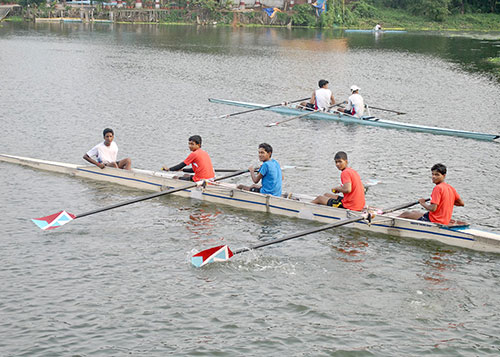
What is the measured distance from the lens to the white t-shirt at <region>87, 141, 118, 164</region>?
20.3m

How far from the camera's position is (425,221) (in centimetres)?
1559

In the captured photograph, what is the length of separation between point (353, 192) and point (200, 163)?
182 inches

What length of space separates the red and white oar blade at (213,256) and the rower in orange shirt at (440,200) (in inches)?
184

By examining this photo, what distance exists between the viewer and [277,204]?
1747 centimetres

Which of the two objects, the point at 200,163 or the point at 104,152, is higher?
the point at 200,163

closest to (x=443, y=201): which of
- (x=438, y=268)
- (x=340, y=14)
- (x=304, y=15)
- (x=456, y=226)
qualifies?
(x=456, y=226)

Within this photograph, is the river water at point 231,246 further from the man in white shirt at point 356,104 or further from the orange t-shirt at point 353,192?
the man in white shirt at point 356,104

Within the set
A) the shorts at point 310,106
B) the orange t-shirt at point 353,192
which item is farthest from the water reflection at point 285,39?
the orange t-shirt at point 353,192

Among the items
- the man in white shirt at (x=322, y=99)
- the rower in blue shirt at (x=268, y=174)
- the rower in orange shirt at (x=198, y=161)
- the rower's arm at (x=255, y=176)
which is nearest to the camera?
the rower in blue shirt at (x=268, y=174)

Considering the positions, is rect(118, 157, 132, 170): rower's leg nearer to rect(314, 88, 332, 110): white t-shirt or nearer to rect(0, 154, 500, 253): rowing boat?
rect(0, 154, 500, 253): rowing boat

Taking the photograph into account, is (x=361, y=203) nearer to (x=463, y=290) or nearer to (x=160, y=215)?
(x=463, y=290)

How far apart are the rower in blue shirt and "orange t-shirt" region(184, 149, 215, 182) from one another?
4.73 feet

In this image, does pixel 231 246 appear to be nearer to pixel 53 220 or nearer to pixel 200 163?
pixel 200 163

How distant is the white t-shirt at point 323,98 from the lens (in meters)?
30.2
